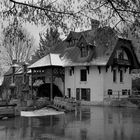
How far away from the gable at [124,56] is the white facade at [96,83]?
4.76 ft

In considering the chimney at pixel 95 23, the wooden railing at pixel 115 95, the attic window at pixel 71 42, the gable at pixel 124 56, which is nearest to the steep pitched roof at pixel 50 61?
the attic window at pixel 71 42

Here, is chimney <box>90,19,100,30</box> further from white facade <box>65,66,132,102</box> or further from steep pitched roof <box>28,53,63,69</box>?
steep pitched roof <box>28,53,63,69</box>

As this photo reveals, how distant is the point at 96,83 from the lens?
113 feet

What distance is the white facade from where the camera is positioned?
112 ft

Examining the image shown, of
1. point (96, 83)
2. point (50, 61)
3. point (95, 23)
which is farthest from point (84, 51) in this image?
point (95, 23)

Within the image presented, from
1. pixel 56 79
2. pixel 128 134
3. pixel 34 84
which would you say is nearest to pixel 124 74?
pixel 56 79

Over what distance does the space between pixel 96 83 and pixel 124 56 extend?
249 inches

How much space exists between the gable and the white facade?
4.76ft

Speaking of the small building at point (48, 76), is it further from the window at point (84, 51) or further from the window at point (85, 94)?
the window at point (85, 94)

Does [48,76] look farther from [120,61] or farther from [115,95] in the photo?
[120,61]

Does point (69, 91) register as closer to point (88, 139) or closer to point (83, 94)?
point (83, 94)

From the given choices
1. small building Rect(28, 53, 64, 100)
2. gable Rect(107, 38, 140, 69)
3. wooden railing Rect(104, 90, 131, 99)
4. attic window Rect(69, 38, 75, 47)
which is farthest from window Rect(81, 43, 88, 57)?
wooden railing Rect(104, 90, 131, 99)

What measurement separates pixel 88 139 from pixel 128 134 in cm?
261

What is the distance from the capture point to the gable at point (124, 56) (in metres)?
34.2
